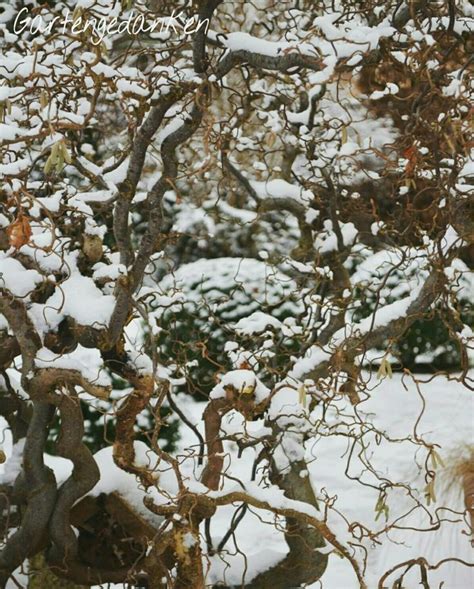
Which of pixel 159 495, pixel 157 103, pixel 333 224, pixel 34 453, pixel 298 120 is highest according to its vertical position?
pixel 298 120

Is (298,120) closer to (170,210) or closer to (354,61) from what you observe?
(354,61)

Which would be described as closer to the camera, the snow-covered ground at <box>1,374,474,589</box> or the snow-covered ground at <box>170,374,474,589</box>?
the snow-covered ground at <box>1,374,474,589</box>

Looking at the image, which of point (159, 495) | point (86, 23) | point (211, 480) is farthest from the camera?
point (211, 480)

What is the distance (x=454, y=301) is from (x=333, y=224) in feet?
3.49

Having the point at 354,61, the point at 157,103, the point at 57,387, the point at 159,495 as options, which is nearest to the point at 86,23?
the point at 157,103

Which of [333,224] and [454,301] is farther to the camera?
[333,224]

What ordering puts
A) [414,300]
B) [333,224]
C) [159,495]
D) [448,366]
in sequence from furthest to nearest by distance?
[448,366]
[333,224]
[414,300]
[159,495]

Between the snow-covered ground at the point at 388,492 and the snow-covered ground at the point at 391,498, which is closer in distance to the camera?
the snow-covered ground at the point at 388,492

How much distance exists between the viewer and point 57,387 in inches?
140

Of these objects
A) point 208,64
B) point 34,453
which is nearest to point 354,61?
point 208,64

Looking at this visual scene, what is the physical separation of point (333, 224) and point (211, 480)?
1580mm

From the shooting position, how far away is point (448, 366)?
26.3 ft

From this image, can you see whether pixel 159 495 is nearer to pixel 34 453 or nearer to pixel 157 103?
pixel 34 453

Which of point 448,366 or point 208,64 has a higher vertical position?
point 448,366
